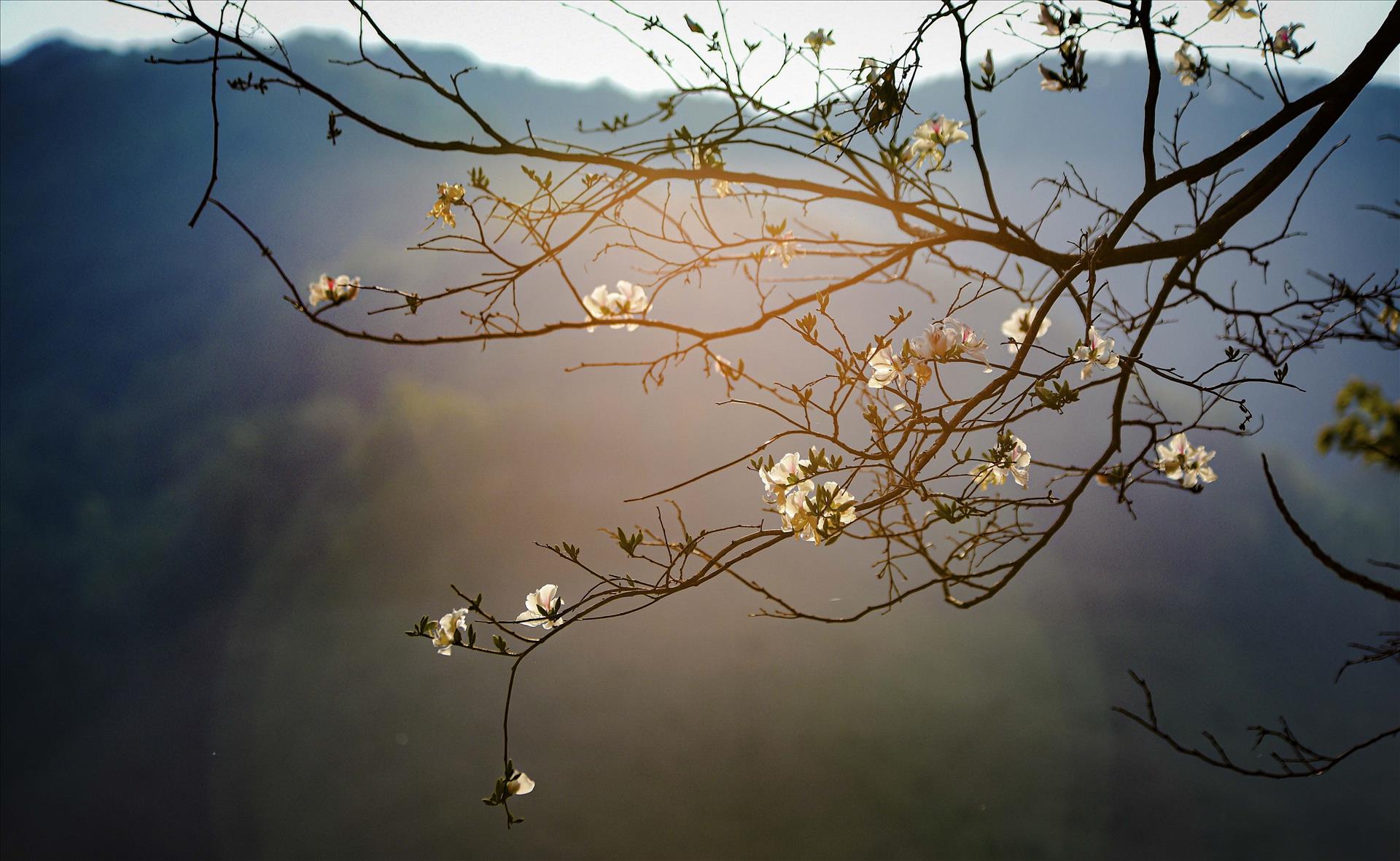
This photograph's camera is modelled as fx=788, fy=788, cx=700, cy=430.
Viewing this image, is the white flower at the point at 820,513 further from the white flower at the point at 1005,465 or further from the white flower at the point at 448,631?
the white flower at the point at 448,631

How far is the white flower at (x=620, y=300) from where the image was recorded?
129cm

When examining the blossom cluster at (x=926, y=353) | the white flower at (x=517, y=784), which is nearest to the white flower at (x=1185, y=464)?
the blossom cluster at (x=926, y=353)

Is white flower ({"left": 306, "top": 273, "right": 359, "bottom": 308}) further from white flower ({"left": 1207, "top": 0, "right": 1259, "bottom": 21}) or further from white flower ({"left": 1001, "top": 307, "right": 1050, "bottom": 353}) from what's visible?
white flower ({"left": 1207, "top": 0, "right": 1259, "bottom": 21})

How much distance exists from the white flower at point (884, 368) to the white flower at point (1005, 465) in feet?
0.68

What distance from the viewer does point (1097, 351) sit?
45.9 inches

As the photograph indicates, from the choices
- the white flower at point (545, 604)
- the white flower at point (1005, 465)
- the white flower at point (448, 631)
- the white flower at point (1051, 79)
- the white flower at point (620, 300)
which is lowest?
the white flower at point (448, 631)

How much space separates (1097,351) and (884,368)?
32cm

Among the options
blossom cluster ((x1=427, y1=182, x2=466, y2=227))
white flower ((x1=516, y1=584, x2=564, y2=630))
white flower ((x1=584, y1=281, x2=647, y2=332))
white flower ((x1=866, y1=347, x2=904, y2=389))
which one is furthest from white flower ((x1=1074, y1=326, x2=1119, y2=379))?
blossom cluster ((x1=427, y1=182, x2=466, y2=227))

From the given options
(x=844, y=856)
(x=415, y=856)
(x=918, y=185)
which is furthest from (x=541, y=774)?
(x=918, y=185)

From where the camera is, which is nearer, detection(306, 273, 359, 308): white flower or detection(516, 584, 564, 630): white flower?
detection(306, 273, 359, 308): white flower

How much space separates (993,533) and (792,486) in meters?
0.36

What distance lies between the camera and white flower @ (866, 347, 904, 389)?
45.6 inches

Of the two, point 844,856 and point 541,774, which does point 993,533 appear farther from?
point 541,774

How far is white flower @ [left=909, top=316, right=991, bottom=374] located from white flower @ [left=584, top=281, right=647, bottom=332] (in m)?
0.44
